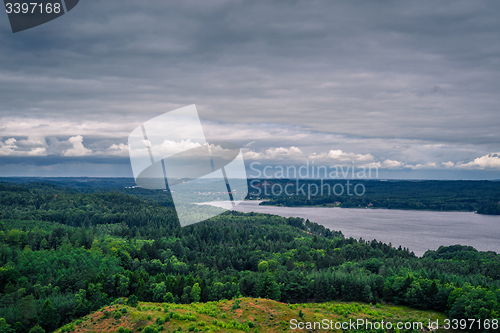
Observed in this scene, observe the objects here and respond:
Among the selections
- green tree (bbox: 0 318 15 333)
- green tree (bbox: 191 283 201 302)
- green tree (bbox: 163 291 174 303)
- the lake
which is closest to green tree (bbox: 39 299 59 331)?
green tree (bbox: 0 318 15 333)

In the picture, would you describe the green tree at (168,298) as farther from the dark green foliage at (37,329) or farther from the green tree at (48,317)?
the dark green foliage at (37,329)

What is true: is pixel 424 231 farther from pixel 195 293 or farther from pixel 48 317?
pixel 48 317

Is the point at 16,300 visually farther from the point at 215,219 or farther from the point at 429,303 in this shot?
the point at 215,219

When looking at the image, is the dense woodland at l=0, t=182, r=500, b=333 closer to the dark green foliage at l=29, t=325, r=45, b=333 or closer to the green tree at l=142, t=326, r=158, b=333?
the dark green foliage at l=29, t=325, r=45, b=333

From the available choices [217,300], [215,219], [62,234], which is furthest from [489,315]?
[215,219]

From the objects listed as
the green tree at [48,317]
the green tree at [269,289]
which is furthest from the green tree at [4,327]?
the green tree at [269,289]

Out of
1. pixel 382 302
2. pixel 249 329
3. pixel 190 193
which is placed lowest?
pixel 382 302
